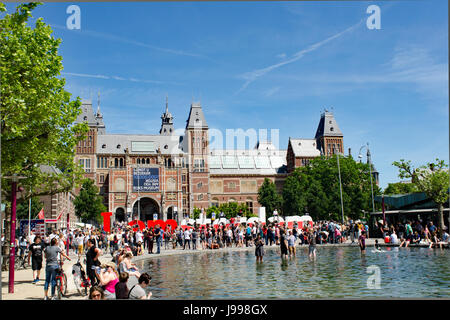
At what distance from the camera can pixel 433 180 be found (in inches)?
1014

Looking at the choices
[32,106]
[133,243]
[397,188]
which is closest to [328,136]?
[397,188]

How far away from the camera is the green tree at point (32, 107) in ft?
37.1

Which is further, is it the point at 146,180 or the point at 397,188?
the point at 397,188

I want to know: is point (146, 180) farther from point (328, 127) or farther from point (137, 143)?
point (328, 127)

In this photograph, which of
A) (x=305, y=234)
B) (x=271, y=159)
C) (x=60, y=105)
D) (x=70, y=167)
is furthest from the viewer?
(x=271, y=159)

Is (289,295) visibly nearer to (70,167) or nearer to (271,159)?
(70,167)

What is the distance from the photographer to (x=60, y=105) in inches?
651

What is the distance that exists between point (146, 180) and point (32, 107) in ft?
225

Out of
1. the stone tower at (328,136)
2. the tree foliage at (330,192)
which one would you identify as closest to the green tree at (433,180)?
the tree foliage at (330,192)

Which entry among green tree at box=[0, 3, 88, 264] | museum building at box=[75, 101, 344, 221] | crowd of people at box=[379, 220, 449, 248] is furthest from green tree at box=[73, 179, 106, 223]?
crowd of people at box=[379, 220, 449, 248]

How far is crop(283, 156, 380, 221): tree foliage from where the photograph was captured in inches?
2395
